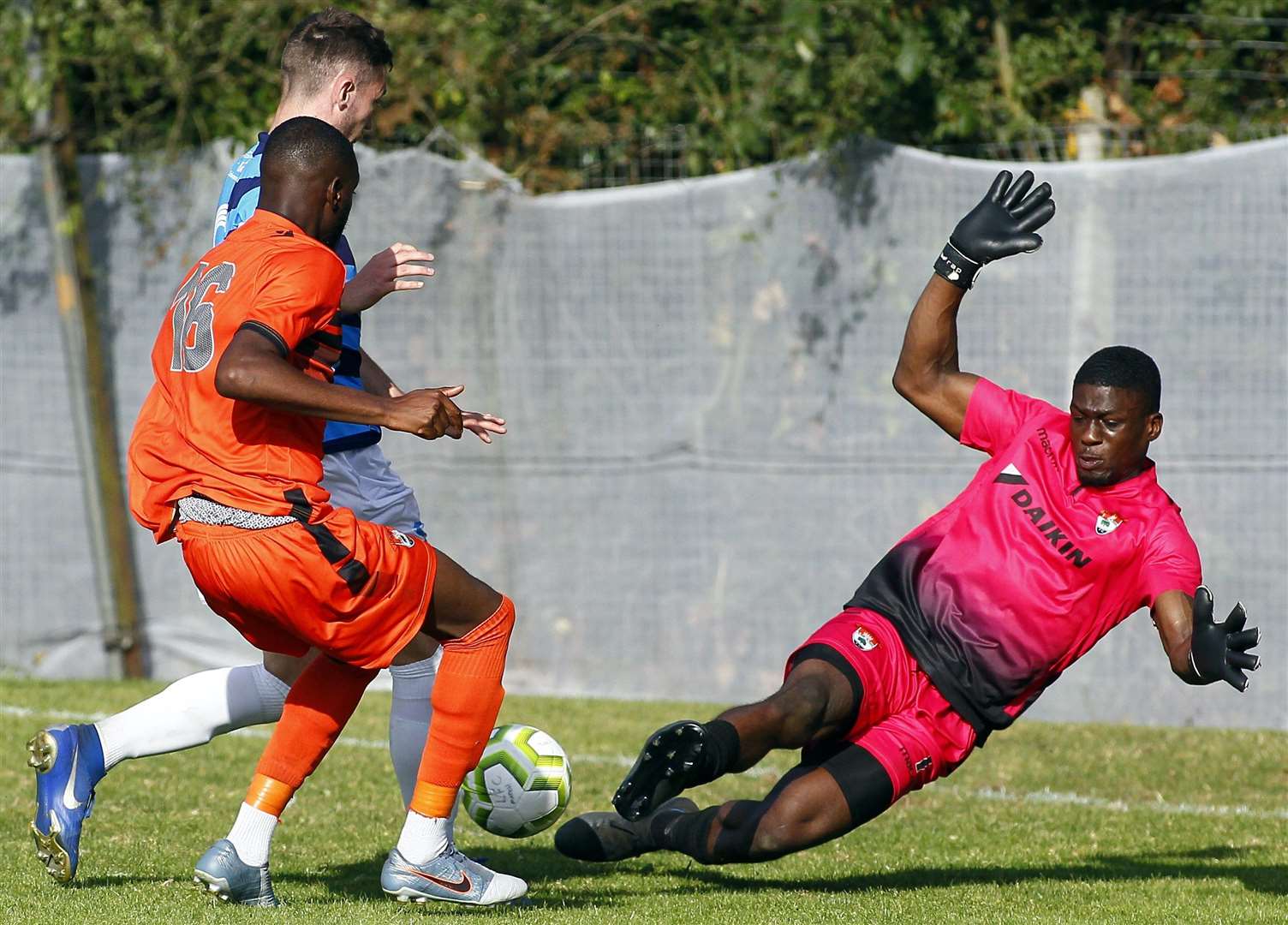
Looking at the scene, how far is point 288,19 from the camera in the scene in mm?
10352

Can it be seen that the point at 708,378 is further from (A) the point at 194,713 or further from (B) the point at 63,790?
(B) the point at 63,790

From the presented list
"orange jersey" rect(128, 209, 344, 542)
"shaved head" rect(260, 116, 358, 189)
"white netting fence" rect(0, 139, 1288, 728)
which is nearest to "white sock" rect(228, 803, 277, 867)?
"orange jersey" rect(128, 209, 344, 542)

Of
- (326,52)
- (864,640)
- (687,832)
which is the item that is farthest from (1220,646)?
(326,52)

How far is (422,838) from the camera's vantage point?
4555 millimetres

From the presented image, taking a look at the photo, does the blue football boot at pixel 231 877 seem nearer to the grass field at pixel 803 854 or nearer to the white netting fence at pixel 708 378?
the grass field at pixel 803 854

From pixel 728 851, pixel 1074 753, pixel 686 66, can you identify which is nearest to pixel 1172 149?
pixel 686 66

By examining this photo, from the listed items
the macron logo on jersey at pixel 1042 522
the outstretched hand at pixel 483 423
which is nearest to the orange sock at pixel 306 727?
the outstretched hand at pixel 483 423

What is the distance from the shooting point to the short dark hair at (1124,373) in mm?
4930

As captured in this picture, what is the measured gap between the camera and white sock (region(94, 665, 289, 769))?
4.77 meters

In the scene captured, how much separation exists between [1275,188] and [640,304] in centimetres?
327


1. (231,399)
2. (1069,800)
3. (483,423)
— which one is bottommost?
(1069,800)

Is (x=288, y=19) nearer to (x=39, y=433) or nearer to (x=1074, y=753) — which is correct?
(x=39, y=433)

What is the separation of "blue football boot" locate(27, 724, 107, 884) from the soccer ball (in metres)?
1.06

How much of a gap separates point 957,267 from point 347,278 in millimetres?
1781
